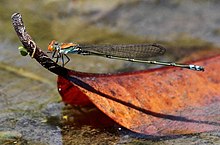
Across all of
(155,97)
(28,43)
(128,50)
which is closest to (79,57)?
(128,50)

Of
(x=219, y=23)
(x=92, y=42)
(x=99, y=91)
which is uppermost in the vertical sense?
(x=219, y=23)

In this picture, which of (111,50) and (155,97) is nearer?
(155,97)

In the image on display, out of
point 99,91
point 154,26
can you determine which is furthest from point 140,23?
point 99,91

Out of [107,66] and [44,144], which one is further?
[107,66]

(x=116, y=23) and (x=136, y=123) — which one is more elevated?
(x=116, y=23)

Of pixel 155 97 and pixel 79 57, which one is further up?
pixel 79 57

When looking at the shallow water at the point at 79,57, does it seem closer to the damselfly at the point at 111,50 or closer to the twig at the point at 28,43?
the damselfly at the point at 111,50

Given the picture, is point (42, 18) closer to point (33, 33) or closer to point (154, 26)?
point (33, 33)

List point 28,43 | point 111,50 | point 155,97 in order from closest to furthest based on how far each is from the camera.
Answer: point 28,43 → point 155,97 → point 111,50

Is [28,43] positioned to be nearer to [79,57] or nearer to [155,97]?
[155,97]

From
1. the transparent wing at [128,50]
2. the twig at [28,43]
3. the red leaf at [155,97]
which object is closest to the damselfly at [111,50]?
the transparent wing at [128,50]
